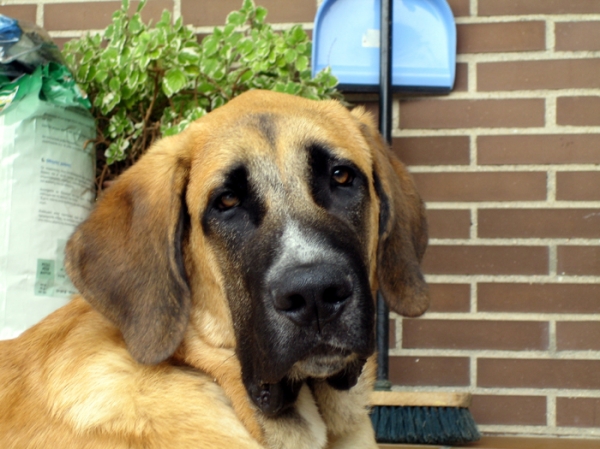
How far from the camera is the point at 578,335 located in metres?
3.69

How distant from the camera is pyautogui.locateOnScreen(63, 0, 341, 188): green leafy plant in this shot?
10.5 ft

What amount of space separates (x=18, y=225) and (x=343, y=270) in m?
1.79

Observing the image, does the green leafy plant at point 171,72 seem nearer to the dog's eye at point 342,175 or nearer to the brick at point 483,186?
the brick at point 483,186

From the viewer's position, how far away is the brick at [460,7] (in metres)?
3.85

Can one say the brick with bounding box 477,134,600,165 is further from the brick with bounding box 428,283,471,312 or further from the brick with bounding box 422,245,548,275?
the brick with bounding box 428,283,471,312

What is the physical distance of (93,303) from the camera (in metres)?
2.13

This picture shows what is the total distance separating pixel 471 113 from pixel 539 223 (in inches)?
27.1

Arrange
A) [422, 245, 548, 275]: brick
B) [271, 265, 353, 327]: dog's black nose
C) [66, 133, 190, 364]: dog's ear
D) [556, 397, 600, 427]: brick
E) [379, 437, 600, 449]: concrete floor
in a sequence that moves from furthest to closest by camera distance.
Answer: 1. [422, 245, 548, 275]: brick
2. [556, 397, 600, 427]: brick
3. [379, 437, 600, 449]: concrete floor
4. [66, 133, 190, 364]: dog's ear
5. [271, 265, 353, 327]: dog's black nose

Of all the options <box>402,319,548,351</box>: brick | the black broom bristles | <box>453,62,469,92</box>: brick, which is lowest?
the black broom bristles

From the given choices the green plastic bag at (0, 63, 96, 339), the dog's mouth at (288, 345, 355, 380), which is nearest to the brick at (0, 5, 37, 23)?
the green plastic bag at (0, 63, 96, 339)

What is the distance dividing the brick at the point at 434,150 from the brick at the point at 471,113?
73mm

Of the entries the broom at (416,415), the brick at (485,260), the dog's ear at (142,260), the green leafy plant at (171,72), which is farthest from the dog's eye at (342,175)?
the brick at (485,260)

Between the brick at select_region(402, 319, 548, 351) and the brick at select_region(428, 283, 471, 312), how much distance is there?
0.23ft

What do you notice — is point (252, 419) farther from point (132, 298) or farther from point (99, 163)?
point (99, 163)
